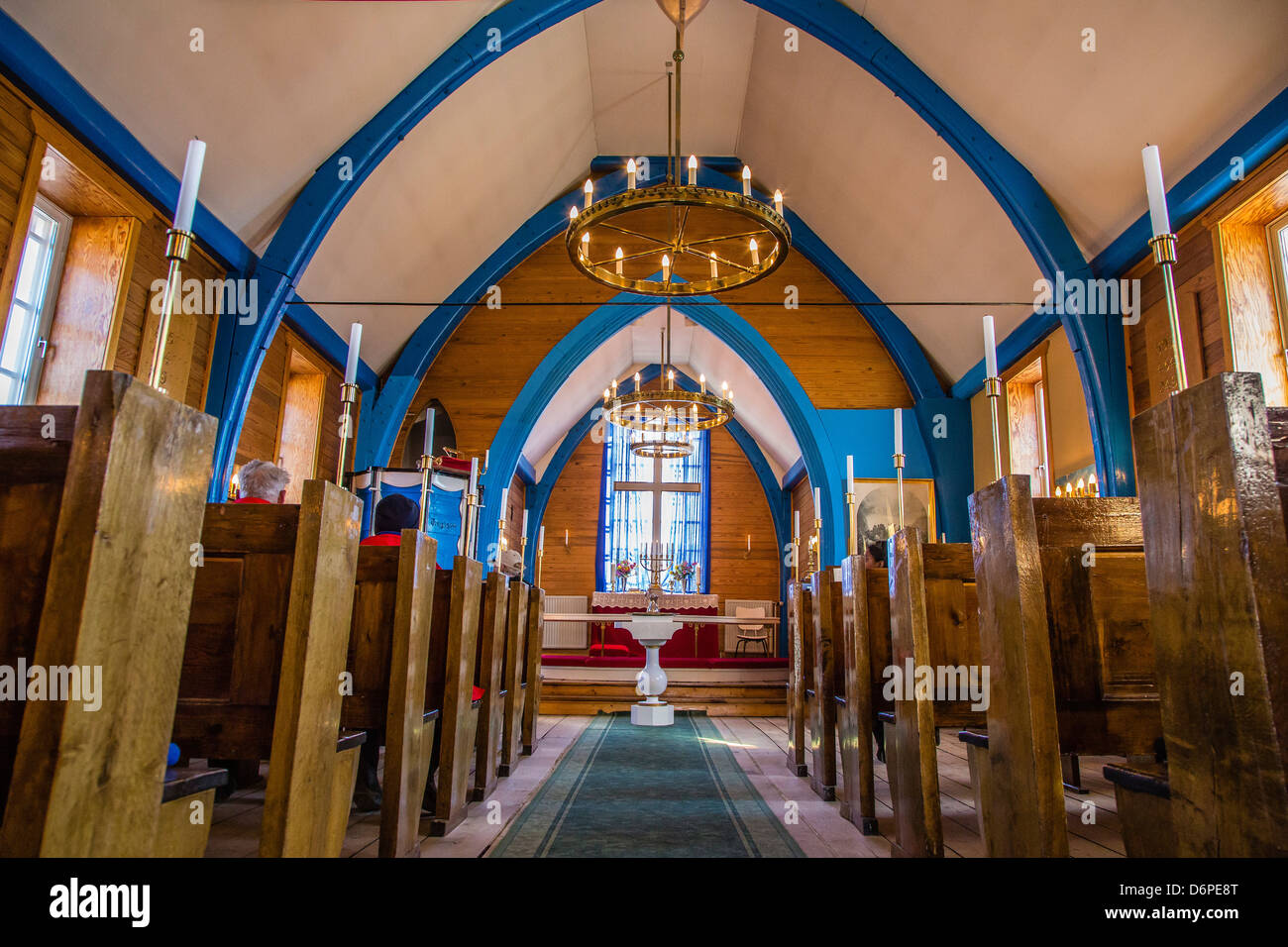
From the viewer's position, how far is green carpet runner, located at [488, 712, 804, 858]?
2.38m

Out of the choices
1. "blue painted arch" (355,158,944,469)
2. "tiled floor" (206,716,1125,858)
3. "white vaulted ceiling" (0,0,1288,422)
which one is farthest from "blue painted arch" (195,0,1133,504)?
"tiled floor" (206,716,1125,858)

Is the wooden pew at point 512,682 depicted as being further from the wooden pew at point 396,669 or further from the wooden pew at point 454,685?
the wooden pew at point 396,669

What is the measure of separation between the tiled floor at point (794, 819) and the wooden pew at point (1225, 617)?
5.09ft

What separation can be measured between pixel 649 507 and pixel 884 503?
5188 millimetres

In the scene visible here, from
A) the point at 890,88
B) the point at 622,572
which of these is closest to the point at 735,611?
the point at 622,572

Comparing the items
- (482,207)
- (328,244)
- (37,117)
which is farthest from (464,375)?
(37,117)

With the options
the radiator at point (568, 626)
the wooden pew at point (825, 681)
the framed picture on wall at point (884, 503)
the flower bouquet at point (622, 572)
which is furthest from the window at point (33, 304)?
the radiator at point (568, 626)

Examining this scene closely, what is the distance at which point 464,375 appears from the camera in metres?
8.28

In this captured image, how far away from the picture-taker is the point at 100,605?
3.34 feet

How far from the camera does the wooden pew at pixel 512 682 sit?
3816 millimetres

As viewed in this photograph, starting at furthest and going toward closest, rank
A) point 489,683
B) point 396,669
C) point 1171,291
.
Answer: point 489,683, point 396,669, point 1171,291

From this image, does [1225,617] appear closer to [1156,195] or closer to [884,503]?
[1156,195]
